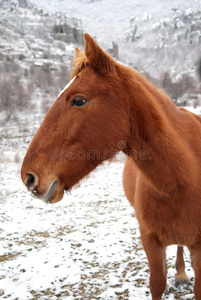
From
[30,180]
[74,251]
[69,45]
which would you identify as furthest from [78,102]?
[69,45]

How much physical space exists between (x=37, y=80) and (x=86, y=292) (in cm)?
6794

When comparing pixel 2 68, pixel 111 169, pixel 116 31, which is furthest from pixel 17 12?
pixel 111 169

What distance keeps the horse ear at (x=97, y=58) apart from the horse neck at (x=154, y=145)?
0.21 m

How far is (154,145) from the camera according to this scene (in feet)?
6.23

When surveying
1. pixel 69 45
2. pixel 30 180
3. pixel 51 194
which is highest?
pixel 69 45

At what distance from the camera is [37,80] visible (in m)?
65.1

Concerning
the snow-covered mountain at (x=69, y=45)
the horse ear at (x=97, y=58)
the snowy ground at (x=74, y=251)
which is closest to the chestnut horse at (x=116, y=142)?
the horse ear at (x=97, y=58)

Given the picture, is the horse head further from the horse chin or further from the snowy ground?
the snowy ground

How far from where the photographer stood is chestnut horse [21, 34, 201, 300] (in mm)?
1743

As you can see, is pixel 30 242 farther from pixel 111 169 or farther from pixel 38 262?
pixel 111 169
